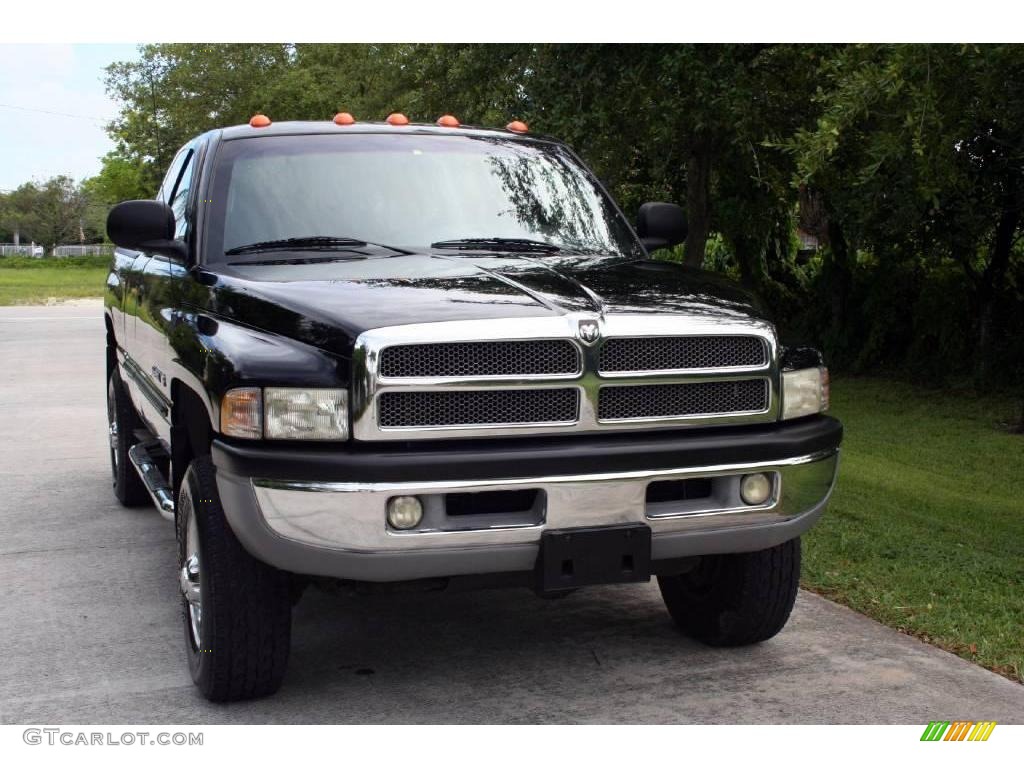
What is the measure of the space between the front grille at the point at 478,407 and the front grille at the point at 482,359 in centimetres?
6

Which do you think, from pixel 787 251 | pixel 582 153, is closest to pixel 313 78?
pixel 787 251

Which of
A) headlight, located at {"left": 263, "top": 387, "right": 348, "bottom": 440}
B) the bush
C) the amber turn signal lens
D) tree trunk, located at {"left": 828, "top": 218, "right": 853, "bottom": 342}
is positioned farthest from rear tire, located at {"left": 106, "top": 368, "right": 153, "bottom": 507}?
the bush

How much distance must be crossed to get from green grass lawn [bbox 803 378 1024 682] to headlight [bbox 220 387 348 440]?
2662 mm

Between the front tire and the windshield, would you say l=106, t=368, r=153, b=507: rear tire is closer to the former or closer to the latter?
the windshield

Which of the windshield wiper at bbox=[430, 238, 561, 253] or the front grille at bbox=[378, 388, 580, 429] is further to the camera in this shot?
the windshield wiper at bbox=[430, 238, 561, 253]

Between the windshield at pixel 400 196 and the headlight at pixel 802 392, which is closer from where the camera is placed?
the headlight at pixel 802 392

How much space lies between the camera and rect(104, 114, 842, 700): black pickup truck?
396 centimetres

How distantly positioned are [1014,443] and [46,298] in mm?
34529

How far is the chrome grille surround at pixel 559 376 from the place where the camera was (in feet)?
12.9

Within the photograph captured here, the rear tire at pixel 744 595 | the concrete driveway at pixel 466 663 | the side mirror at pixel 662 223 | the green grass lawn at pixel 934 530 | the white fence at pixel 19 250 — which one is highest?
the side mirror at pixel 662 223

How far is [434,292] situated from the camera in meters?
4.30

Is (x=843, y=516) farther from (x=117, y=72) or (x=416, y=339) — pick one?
(x=117, y=72)
